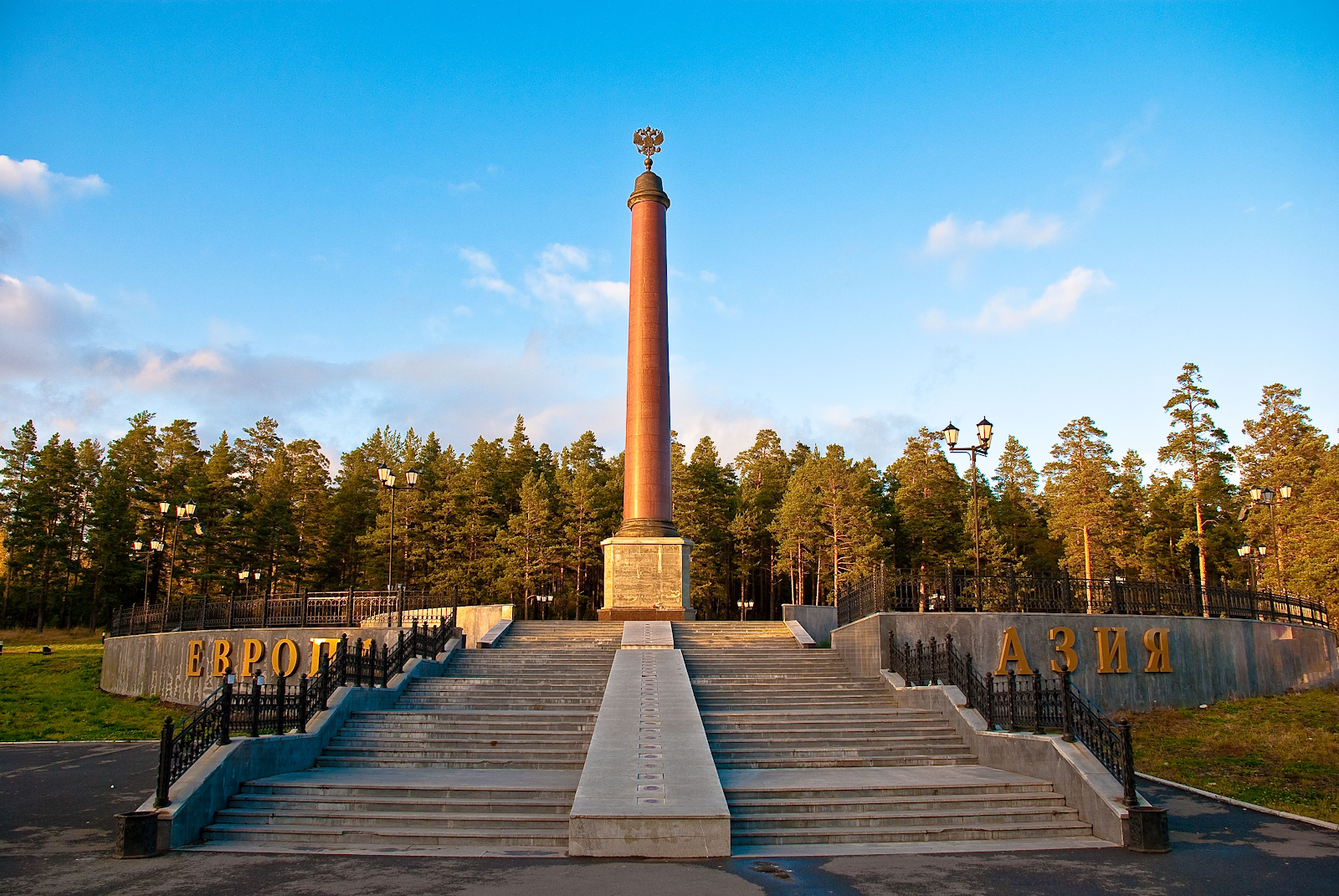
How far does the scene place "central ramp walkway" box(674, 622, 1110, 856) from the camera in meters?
10.5

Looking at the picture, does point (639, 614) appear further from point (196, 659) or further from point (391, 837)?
point (391, 837)

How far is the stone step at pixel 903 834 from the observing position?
34.1ft

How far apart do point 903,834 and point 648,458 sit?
1959 centimetres

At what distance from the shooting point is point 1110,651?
20438 mm

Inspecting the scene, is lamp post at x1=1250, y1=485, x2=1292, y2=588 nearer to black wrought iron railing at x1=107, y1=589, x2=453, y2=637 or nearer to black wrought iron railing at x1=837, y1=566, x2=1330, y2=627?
black wrought iron railing at x1=837, y1=566, x2=1330, y2=627

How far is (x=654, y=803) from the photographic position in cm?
1013

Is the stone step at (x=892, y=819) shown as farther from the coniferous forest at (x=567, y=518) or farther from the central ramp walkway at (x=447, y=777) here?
the coniferous forest at (x=567, y=518)

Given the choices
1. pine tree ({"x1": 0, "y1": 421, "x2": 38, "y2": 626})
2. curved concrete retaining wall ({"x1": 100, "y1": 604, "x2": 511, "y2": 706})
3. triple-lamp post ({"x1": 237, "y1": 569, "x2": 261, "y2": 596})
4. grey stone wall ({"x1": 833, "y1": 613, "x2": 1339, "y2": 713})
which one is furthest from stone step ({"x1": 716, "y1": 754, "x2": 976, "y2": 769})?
pine tree ({"x1": 0, "y1": 421, "x2": 38, "y2": 626})

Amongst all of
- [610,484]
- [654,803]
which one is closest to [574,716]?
[654,803]

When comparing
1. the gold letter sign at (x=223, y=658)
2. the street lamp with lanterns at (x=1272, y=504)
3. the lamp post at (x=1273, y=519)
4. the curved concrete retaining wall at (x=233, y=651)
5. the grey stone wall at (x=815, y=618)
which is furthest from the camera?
the lamp post at (x=1273, y=519)

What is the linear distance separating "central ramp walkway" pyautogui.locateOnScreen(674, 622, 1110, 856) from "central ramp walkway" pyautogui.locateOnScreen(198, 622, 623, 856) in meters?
2.40

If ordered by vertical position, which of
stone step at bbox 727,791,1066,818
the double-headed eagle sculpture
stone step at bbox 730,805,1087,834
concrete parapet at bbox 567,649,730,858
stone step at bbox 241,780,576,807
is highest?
the double-headed eagle sculpture

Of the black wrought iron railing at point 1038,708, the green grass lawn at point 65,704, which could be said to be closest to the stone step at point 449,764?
the green grass lawn at point 65,704

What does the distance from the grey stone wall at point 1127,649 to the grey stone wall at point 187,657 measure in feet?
41.6
